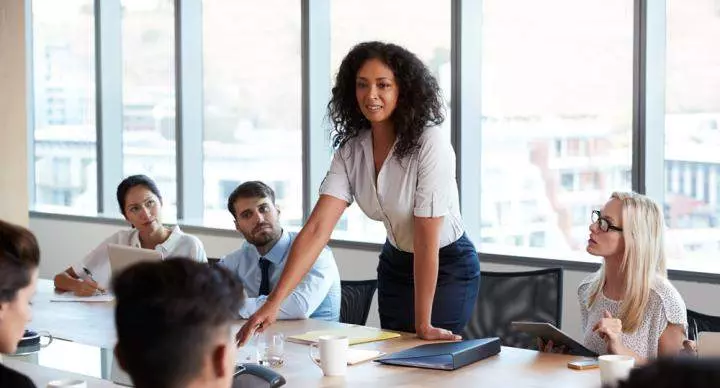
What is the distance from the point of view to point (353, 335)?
3.30m

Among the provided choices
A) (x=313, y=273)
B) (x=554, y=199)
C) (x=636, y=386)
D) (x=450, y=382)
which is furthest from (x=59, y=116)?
(x=636, y=386)

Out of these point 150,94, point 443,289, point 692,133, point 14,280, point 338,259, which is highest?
point 150,94

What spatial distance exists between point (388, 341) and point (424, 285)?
8.3 inches

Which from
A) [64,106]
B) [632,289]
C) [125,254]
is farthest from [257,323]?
[64,106]

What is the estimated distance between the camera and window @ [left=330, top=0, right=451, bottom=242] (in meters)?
6.12

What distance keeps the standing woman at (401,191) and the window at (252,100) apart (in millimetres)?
3336

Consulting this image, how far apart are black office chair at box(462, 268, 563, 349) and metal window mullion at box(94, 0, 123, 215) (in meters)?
4.68

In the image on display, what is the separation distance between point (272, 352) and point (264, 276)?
4.10 ft

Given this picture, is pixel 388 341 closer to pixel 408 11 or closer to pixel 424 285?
pixel 424 285

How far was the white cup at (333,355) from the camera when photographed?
2785mm

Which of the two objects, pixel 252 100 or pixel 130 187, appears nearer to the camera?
pixel 130 187

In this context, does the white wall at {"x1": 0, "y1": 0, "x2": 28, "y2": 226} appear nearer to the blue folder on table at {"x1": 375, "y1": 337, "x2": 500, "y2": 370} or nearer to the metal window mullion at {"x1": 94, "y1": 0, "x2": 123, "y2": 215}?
the metal window mullion at {"x1": 94, "y1": 0, "x2": 123, "y2": 215}

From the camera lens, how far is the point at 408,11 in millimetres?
6262

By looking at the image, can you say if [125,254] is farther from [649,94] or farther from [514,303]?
[649,94]
